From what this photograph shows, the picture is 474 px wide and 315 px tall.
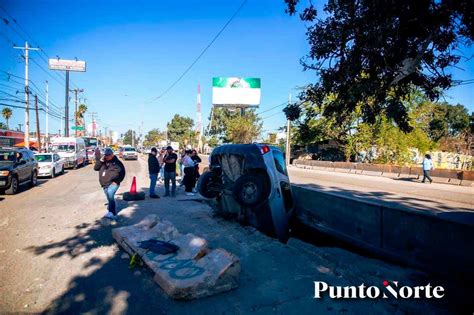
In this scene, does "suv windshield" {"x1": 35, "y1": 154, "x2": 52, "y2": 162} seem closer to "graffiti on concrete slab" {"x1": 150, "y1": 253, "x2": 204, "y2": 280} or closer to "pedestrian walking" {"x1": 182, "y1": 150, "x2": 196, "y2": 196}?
"pedestrian walking" {"x1": 182, "y1": 150, "x2": 196, "y2": 196}

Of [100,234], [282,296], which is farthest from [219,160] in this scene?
[282,296]

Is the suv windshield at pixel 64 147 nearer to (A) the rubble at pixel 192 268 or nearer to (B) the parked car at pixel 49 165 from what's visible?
(B) the parked car at pixel 49 165

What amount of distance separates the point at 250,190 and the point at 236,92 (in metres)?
45.1

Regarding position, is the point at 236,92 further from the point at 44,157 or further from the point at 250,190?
the point at 250,190

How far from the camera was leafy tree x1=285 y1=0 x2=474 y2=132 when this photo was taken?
4.46m

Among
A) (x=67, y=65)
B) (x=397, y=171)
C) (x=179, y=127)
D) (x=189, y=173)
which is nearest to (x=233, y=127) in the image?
(x=67, y=65)

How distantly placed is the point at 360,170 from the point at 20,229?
84.7ft

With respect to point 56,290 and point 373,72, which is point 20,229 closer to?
point 56,290

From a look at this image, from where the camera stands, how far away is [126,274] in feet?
14.9

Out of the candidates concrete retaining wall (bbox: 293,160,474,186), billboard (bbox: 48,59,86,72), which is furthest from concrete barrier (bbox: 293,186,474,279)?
billboard (bbox: 48,59,86,72)

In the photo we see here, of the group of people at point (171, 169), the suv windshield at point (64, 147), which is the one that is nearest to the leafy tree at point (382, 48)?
the group of people at point (171, 169)

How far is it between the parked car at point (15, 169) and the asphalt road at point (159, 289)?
5547mm

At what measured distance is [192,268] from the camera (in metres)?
4.15

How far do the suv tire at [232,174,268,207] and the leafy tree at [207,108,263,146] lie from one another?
5010 centimetres
